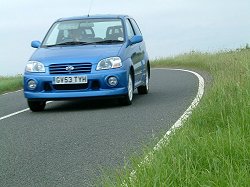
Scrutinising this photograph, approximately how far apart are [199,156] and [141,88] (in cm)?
920

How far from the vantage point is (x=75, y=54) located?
1096 centimetres

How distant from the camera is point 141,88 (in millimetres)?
13898

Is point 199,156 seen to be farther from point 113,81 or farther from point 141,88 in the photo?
point 141,88

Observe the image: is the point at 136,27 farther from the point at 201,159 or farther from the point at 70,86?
the point at 201,159

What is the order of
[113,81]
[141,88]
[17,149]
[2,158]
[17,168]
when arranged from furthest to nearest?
[141,88], [113,81], [17,149], [2,158], [17,168]

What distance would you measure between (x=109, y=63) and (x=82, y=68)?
19.7 inches

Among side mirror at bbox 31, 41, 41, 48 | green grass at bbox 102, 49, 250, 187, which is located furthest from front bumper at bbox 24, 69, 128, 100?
green grass at bbox 102, 49, 250, 187

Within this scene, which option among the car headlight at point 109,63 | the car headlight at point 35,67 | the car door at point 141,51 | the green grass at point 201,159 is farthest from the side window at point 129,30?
the green grass at point 201,159

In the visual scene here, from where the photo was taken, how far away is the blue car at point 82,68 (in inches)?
424

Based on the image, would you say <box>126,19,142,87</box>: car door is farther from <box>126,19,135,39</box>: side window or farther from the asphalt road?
the asphalt road

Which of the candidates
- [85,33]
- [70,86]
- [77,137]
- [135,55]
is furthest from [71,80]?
[77,137]

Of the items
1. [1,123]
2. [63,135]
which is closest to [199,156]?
[63,135]

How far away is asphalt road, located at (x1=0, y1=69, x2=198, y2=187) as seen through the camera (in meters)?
5.64

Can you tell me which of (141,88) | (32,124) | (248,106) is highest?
(248,106)
